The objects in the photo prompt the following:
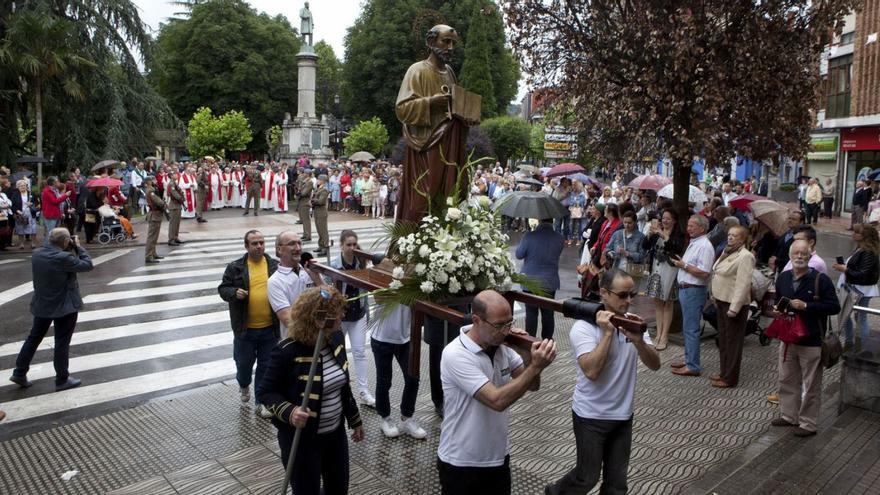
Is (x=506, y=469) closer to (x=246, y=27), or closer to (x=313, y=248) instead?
(x=313, y=248)

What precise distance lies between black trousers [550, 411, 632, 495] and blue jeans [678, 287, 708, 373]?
389cm

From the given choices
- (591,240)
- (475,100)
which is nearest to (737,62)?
(591,240)

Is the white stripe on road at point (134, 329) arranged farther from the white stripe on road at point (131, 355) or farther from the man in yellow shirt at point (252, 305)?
the man in yellow shirt at point (252, 305)

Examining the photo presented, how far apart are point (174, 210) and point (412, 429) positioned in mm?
13648

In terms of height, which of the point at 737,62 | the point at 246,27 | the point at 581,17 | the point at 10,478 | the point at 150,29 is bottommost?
the point at 10,478

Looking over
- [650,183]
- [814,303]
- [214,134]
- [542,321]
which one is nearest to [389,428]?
[542,321]

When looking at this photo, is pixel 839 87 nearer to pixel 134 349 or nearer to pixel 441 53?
pixel 441 53

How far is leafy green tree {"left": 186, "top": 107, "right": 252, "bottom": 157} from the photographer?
3884 centimetres

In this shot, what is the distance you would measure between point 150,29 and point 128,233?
45.4ft

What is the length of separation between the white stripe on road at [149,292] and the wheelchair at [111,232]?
236 inches

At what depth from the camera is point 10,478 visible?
17.9ft

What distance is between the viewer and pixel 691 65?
27.8 ft

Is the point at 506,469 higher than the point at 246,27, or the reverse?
the point at 246,27

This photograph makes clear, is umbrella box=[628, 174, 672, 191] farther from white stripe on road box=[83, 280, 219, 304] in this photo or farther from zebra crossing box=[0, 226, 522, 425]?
white stripe on road box=[83, 280, 219, 304]
